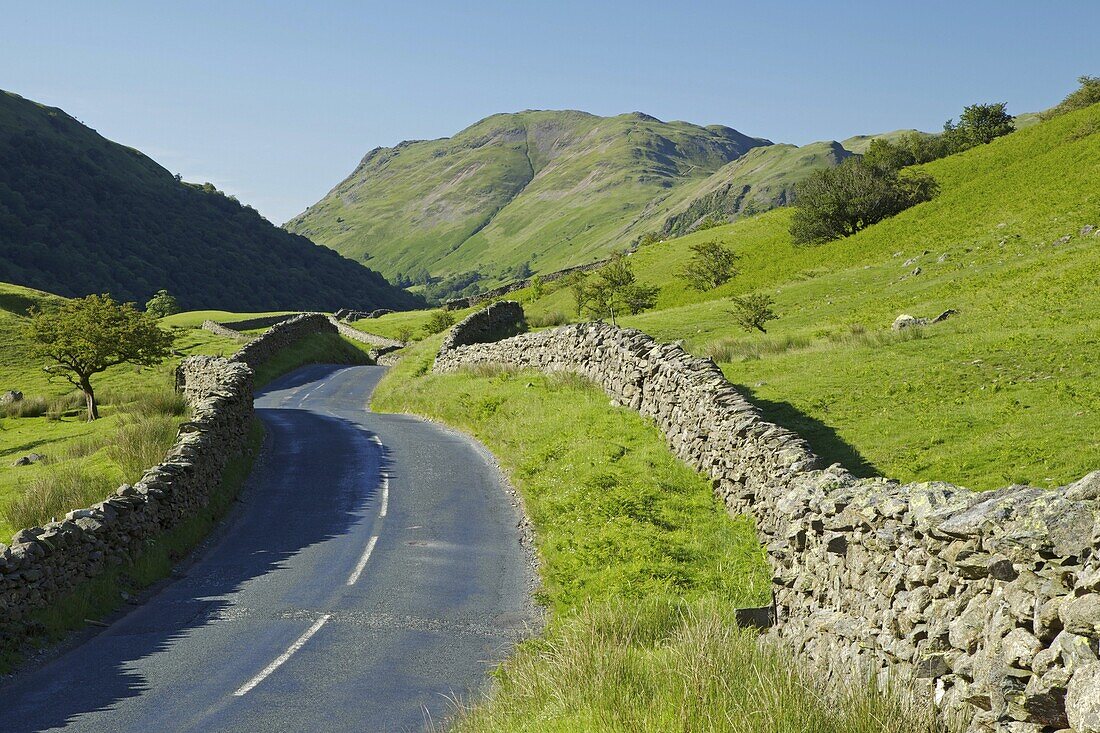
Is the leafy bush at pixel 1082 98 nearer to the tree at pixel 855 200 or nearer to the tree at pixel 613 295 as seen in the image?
the tree at pixel 855 200

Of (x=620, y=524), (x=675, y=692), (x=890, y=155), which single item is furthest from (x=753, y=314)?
(x=890, y=155)

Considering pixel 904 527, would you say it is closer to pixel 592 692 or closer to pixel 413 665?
pixel 592 692

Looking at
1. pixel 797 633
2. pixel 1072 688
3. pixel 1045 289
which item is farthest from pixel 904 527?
pixel 1045 289

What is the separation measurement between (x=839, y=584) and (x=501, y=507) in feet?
38.7

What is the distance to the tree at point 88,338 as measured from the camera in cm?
4238

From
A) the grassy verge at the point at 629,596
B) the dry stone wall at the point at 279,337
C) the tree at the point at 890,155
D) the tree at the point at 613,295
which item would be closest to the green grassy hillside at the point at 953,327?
the tree at the point at 613,295

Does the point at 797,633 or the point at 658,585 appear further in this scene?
the point at 658,585

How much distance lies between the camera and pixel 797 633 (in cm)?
1057

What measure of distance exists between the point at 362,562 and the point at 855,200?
161 ft

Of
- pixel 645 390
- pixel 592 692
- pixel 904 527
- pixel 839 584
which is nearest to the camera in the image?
pixel 592 692

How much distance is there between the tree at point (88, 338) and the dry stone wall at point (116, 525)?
1995cm

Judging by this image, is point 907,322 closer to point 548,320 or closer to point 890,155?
point 548,320

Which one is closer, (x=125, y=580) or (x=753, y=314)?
(x=125, y=580)

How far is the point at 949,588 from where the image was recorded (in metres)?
7.73
